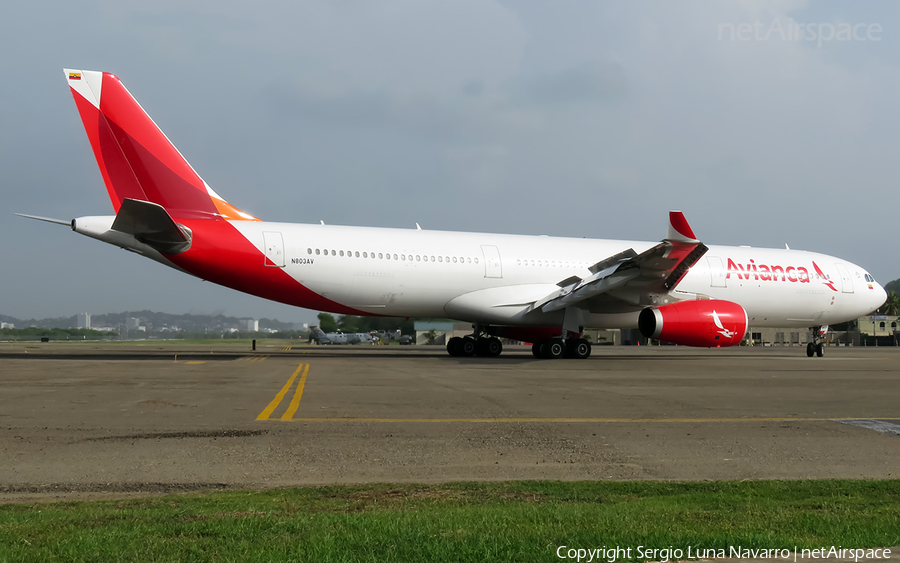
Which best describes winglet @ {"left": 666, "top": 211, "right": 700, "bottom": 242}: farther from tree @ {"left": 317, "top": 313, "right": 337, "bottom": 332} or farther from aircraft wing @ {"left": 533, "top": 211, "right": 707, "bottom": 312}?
tree @ {"left": 317, "top": 313, "right": 337, "bottom": 332}

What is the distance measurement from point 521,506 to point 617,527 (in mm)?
779

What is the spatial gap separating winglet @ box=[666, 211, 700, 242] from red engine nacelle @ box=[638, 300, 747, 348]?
286cm

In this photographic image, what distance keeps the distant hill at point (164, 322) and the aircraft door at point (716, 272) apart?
7188 centimetres

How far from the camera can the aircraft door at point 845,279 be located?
1146 inches

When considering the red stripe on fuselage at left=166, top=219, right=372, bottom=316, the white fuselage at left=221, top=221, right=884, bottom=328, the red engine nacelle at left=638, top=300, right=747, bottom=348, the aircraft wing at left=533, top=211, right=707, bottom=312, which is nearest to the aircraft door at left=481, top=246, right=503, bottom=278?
the white fuselage at left=221, top=221, right=884, bottom=328

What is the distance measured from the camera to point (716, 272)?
87.2 feet

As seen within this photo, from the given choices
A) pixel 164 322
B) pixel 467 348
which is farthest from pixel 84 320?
pixel 467 348

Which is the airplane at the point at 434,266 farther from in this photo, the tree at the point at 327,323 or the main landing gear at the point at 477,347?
the tree at the point at 327,323

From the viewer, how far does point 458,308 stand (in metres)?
24.5

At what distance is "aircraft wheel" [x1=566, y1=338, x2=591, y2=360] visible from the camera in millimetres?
24203


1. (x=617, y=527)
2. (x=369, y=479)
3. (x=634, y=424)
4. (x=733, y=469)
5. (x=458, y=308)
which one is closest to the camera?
(x=617, y=527)

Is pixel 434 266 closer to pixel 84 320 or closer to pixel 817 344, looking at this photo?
pixel 817 344

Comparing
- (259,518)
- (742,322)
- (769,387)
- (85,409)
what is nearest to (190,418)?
(85,409)

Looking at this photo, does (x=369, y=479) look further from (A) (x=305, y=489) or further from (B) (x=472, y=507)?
(B) (x=472, y=507)
